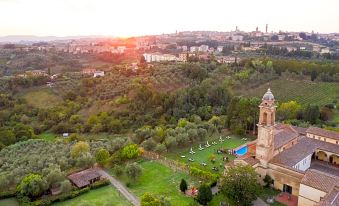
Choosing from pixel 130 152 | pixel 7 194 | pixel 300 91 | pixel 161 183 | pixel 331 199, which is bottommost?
pixel 7 194

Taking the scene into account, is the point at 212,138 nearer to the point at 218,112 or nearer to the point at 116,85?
the point at 218,112

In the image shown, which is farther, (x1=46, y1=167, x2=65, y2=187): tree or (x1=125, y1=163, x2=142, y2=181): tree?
(x1=125, y1=163, x2=142, y2=181): tree

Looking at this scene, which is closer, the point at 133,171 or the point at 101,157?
the point at 133,171

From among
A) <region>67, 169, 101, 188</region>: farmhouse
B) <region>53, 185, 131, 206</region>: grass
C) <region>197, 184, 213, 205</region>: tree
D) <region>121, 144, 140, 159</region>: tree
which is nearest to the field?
<region>121, 144, 140, 159</region>: tree

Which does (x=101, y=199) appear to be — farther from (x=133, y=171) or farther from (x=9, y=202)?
(x=9, y=202)

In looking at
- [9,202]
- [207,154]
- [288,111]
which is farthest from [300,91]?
[9,202]

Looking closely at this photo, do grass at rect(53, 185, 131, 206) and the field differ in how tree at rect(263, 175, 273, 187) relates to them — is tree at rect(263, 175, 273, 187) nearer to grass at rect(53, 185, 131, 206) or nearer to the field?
grass at rect(53, 185, 131, 206)
